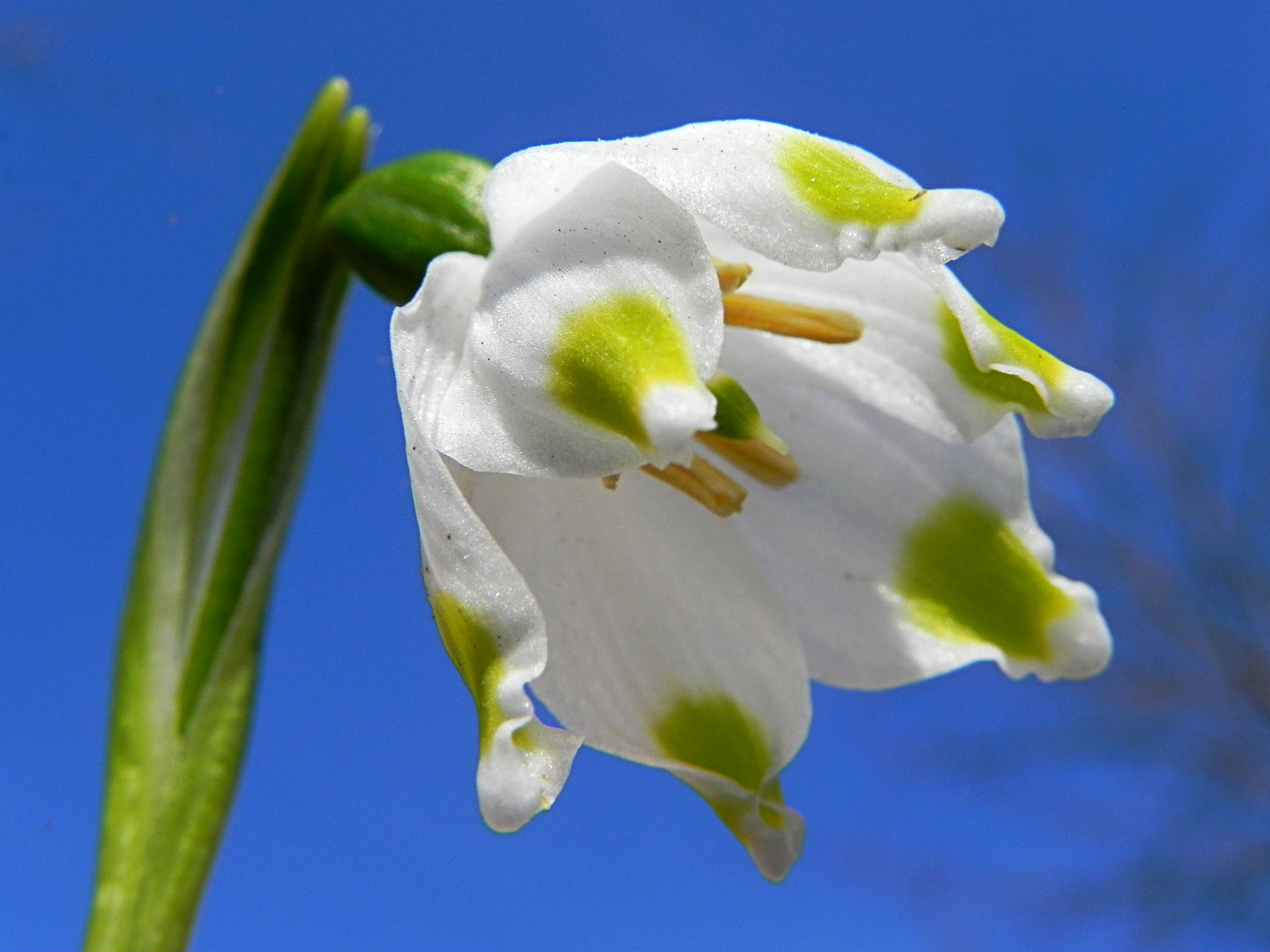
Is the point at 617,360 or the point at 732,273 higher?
the point at 732,273

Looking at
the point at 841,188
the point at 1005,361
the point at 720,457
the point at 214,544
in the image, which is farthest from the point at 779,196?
the point at 214,544

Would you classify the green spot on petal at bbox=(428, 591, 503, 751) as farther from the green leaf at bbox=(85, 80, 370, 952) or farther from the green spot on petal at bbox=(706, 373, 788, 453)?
the green leaf at bbox=(85, 80, 370, 952)

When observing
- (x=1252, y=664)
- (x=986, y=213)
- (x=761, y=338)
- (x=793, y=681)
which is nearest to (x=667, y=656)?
(x=793, y=681)

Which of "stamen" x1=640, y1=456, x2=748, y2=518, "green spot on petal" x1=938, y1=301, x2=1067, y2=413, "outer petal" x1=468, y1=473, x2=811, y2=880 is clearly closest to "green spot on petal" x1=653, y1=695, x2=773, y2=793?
"outer petal" x1=468, y1=473, x2=811, y2=880

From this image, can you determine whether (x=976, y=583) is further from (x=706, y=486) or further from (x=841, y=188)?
(x=841, y=188)

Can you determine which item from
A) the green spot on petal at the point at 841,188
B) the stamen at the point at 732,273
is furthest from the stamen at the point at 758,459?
the green spot on petal at the point at 841,188

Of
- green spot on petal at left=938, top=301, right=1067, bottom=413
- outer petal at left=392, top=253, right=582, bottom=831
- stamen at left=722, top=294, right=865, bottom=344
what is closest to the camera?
outer petal at left=392, top=253, right=582, bottom=831

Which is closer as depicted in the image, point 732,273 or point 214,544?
point 732,273

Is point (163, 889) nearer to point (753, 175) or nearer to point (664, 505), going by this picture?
point (664, 505)
